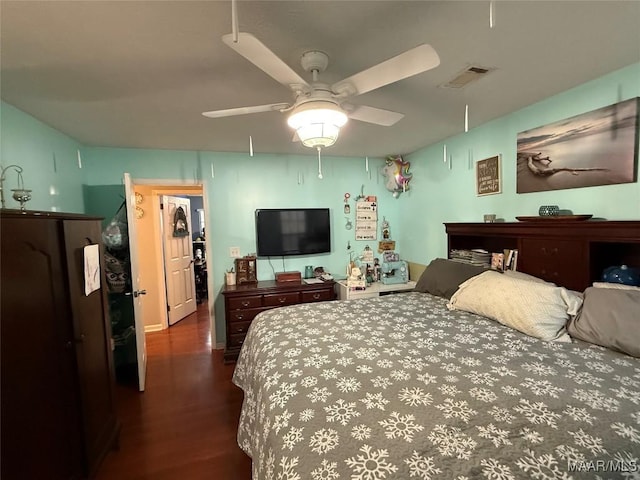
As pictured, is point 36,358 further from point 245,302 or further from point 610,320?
point 610,320

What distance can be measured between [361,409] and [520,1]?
172cm

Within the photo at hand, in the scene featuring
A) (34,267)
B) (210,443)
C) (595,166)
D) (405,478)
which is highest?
(595,166)

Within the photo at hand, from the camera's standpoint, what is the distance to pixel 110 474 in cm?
183

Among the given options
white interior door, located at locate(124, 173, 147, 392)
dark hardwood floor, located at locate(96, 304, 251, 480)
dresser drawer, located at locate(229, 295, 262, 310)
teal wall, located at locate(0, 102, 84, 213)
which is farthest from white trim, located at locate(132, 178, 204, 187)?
dark hardwood floor, located at locate(96, 304, 251, 480)

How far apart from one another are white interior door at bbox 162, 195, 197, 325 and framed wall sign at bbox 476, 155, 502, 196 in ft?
13.7

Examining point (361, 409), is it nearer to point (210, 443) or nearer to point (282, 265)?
point (210, 443)

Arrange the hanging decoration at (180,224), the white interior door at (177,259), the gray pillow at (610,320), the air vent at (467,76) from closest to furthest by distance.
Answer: the gray pillow at (610,320) < the air vent at (467,76) < the white interior door at (177,259) < the hanging decoration at (180,224)

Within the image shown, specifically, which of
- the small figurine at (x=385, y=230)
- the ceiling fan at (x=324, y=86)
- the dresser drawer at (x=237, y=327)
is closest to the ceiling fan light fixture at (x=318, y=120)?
the ceiling fan at (x=324, y=86)

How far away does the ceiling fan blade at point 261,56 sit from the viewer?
1.02 meters

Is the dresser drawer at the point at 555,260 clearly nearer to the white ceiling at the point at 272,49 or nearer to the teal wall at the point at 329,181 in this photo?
the teal wall at the point at 329,181

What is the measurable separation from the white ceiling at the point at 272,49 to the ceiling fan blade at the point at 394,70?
0.74 feet

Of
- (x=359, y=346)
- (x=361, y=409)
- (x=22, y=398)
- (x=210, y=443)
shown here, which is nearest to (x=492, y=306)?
(x=359, y=346)

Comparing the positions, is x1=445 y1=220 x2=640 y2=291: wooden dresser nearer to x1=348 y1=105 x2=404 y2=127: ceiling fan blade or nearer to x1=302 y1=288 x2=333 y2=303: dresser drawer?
x1=348 y1=105 x2=404 y2=127: ceiling fan blade

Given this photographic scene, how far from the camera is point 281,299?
3.43m
